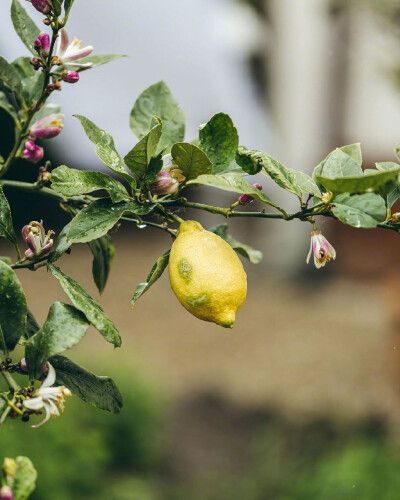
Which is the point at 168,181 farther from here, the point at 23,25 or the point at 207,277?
the point at 23,25

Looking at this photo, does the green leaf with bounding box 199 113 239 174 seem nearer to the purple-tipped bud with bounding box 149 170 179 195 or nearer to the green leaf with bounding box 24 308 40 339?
the purple-tipped bud with bounding box 149 170 179 195

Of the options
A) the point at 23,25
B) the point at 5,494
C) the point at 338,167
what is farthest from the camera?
the point at 23,25

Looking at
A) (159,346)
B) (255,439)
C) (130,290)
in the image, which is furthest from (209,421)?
(130,290)

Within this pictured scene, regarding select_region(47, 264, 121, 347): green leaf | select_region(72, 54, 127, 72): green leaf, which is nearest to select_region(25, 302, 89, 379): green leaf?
select_region(47, 264, 121, 347): green leaf

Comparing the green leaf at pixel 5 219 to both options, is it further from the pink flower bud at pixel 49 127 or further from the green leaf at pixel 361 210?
the green leaf at pixel 361 210

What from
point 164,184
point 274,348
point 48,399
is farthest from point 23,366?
point 274,348

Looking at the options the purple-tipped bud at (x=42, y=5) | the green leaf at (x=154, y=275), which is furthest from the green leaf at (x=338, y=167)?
the purple-tipped bud at (x=42, y=5)
